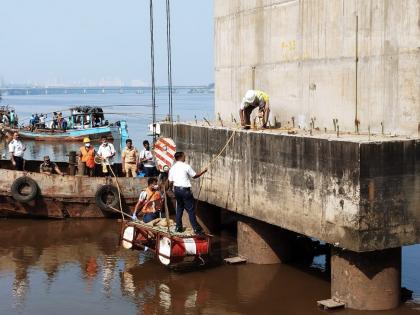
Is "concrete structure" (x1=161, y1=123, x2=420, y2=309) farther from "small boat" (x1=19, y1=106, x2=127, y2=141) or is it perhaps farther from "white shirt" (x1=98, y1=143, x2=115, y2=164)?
"small boat" (x1=19, y1=106, x2=127, y2=141)

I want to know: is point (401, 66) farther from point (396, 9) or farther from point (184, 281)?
point (184, 281)

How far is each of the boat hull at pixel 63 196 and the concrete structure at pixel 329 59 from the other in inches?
163

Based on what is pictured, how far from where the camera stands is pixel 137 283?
440 inches

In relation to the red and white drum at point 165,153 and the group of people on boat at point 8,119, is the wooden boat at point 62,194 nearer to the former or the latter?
the red and white drum at point 165,153

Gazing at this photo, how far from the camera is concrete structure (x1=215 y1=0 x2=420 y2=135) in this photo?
30.2 feet

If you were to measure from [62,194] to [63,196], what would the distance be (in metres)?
0.06

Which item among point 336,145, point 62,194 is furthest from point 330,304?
point 62,194

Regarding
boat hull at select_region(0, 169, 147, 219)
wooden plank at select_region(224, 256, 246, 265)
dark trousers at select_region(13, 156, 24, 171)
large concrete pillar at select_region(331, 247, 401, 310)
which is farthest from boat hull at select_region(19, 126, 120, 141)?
large concrete pillar at select_region(331, 247, 401, 310)

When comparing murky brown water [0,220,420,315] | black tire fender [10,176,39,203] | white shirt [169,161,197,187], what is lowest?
murky brown water [0,220,420,315]

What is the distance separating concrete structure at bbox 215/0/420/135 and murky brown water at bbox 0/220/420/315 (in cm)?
285

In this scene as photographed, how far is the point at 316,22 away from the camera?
10.9m

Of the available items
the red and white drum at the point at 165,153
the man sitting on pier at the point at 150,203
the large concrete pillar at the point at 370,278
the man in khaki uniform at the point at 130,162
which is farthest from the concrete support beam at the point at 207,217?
the large concrete pillar at the point at 370,278

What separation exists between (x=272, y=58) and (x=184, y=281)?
176 inches

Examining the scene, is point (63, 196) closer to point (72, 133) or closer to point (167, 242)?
point (167, 242)
